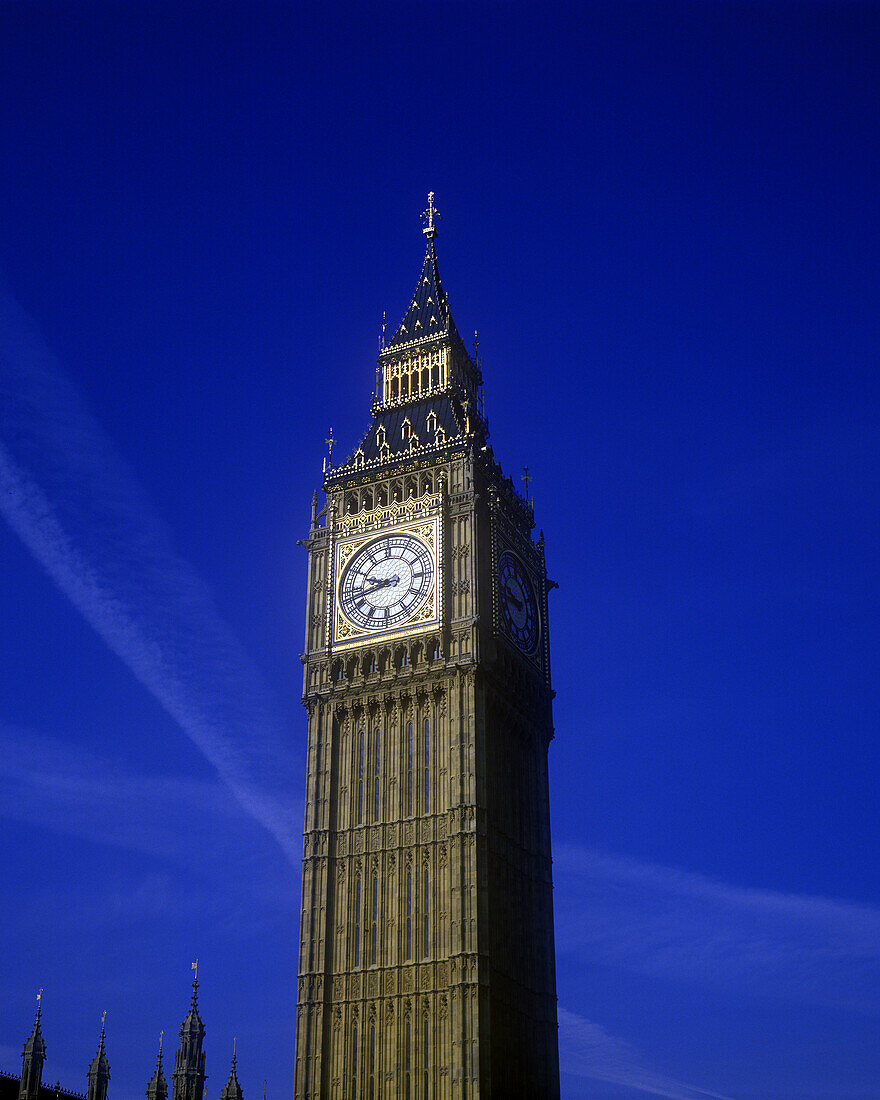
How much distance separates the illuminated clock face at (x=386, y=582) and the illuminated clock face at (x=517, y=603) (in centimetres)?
473

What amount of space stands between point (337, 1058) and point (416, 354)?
149ft

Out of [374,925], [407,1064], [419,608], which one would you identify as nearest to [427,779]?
[374,925]

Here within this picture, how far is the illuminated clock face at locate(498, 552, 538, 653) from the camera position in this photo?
8494 centimetres

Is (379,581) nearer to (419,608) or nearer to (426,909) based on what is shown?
(419,608)

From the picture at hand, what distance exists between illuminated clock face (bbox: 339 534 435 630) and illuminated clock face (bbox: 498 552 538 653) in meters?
4.73

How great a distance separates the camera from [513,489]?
3632 inches

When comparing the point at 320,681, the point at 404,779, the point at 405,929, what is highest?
the point at 320,681

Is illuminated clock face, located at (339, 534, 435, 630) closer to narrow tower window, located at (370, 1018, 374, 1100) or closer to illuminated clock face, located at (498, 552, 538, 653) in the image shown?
illuminated clock face, located at (498, 552, 538, 653)

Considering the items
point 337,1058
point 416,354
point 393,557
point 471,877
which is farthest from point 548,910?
point 416,354

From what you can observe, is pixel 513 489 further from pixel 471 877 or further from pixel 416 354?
pixel 471 877

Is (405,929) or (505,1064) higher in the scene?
(405,929)

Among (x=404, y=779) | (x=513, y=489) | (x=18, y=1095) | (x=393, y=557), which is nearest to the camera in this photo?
(x=18, y=1095)

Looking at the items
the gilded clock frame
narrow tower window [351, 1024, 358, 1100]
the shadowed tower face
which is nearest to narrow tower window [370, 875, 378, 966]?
the shadowed tower face

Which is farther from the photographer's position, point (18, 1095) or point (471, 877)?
point (471, 877)
